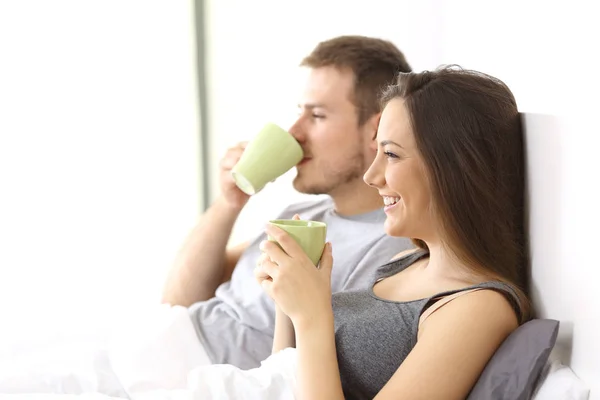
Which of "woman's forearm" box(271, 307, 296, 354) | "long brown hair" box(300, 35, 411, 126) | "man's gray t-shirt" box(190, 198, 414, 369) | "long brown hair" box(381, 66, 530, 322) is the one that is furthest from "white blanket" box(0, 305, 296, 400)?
"long brown hair" box(300, 35, 411, 126)

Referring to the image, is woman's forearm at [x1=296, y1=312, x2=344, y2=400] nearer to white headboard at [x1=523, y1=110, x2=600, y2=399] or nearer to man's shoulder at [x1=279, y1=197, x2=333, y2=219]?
white headboard at [x1=523, y1=110, x2=600, y2=399]

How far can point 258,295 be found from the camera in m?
1.85

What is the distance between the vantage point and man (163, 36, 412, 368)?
1812 millimetres

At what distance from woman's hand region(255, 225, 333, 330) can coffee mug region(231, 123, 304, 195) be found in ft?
2.09

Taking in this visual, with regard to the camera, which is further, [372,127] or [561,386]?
[372,127]

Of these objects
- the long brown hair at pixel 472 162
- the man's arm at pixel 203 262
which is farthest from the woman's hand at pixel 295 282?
the man's arm at pixel 203 262

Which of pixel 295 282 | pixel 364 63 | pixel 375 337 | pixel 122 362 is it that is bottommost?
pixel 122 362

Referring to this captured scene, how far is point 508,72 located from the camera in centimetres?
154

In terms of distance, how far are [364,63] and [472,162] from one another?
2.60ft

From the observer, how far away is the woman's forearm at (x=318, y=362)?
3.88 feet

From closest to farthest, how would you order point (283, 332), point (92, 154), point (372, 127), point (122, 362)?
1. point (283, 332)
2. point (122, 362)
3. point (372, 127)
4. point (92, 154)

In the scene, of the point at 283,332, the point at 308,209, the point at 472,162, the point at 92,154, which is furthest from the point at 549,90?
the point at 92,154

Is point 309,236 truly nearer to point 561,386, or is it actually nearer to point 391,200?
point 391,200

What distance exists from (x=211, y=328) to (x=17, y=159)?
979 mm
